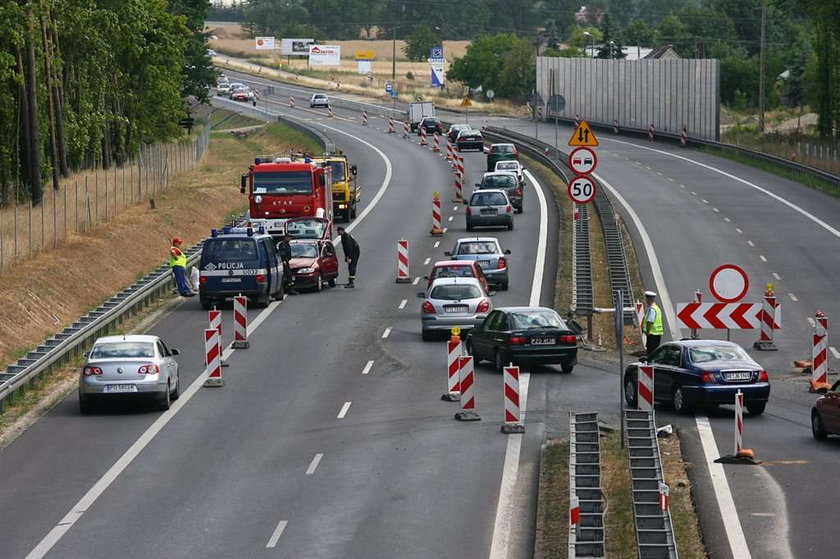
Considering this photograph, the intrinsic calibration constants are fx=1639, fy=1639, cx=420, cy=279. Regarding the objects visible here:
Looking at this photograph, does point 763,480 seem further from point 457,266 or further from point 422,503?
point 457,266

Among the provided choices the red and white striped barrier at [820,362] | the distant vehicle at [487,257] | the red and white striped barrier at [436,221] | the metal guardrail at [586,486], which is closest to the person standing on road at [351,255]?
the distant vehicle at [487,257]

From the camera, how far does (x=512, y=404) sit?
25703 millimetres

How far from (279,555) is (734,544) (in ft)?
16.8

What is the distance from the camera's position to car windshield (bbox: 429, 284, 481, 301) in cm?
3603

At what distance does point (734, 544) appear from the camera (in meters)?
18.5

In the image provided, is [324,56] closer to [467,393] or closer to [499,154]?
[499,154]

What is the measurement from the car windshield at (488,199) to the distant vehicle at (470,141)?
122 feet

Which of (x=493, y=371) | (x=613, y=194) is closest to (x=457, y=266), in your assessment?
(x=493, y=371)

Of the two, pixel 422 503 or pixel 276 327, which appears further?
pixel 276 327

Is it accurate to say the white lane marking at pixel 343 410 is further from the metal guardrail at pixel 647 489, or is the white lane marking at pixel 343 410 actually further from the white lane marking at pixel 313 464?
the metal guardrail at pixel 647 489

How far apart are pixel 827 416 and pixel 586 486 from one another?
6.25 metres

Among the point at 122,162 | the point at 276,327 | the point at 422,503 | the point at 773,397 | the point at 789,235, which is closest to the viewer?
the point at 422,503

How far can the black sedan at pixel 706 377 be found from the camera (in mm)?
27031

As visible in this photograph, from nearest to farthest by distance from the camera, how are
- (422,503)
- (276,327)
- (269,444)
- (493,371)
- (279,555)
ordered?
1. (279,555)
2. (422,503)
3. (269,444)
4. (493,371)
5. (276,327)
